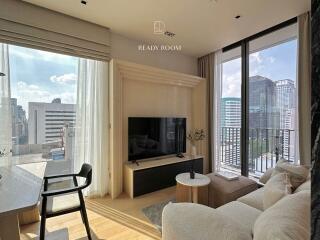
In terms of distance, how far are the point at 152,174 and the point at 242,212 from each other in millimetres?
1613

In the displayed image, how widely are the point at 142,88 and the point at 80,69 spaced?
1.07 m

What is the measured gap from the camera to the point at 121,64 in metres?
2.79

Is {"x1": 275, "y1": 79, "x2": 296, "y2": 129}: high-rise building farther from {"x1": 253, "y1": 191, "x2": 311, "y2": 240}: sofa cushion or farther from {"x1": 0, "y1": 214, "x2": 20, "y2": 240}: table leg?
{"x1": 0, "y1": 214, "x2": 20, "y2": 240}: table leg

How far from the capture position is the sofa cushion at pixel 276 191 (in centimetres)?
133

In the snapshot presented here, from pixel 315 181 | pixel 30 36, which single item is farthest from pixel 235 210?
pixel 30 36

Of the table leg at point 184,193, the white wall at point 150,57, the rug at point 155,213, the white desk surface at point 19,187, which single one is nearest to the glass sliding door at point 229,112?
the white wall at point 150,57

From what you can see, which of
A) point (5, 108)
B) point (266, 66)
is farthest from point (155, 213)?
point (266, 66)

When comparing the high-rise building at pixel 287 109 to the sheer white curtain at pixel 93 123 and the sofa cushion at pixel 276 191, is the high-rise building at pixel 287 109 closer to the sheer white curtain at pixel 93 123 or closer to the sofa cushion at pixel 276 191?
the sofa cushion at pixel 276 191

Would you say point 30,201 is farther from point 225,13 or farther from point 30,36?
point 225,13

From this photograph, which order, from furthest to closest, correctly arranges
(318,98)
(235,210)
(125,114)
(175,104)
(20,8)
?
(175,104) → (125,114) → (20,8) → (235,210) → (318,98)

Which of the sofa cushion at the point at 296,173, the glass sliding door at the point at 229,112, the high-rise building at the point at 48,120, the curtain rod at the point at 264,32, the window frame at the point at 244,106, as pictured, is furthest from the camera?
the glass sliding door at the point at 229,112

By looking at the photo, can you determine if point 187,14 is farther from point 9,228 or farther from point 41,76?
point 9,228

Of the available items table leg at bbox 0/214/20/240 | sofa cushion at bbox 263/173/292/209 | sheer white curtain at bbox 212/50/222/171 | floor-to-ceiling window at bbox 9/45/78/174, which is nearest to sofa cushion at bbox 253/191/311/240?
sofa cushion at bbox 263/173/292/209

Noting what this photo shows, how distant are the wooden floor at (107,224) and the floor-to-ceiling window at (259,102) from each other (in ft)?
6.63
